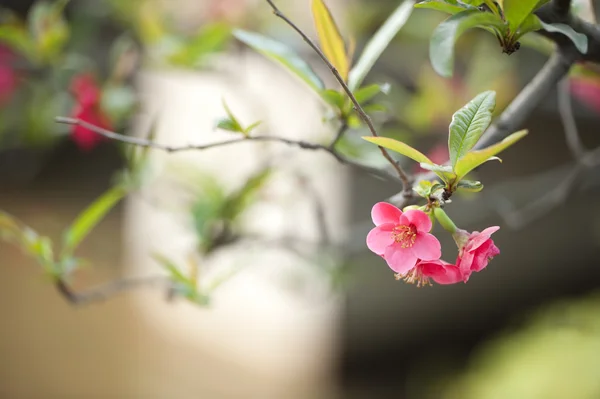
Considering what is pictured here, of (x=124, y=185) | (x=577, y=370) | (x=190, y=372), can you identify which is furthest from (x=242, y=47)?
(x=190, y=372)

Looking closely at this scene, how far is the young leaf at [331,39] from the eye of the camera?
458 millimetres

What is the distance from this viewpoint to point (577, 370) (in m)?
1.43

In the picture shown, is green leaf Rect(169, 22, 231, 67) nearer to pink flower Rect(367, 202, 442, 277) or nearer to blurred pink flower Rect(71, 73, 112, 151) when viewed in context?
blurred pink flower Rect(71, 73, 112, 151)

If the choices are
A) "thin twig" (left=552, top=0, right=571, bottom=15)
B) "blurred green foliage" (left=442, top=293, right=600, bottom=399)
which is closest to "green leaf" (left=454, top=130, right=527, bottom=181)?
"thin twig" (left=552, top=0, right=571, bottom=15)

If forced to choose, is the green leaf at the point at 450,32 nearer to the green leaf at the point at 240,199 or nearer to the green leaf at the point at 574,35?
the green leaf at the point at 574,35

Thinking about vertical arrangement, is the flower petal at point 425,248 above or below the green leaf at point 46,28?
below

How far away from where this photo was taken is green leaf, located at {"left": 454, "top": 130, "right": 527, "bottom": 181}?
31 centimetres

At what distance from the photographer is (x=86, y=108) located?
88cm

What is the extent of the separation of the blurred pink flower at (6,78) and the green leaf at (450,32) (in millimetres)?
941

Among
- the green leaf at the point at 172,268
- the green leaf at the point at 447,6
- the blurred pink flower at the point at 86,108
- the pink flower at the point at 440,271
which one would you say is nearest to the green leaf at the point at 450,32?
the green leaf at the point at 447,6

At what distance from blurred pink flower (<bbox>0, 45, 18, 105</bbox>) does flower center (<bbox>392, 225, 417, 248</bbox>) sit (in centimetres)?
96

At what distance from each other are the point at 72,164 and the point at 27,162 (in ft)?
1.00

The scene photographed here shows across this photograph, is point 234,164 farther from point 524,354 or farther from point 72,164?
point 524,354

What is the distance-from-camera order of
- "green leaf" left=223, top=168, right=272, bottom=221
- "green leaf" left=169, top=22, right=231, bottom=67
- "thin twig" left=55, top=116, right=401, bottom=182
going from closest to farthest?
1. "thin twig" left=55, top=116, right=401, bottom=182
2. "green leaf" left=223, top=168, right=272, bottom=221
3. "green leaf" left=169, top=22, right=231, bottom=67
